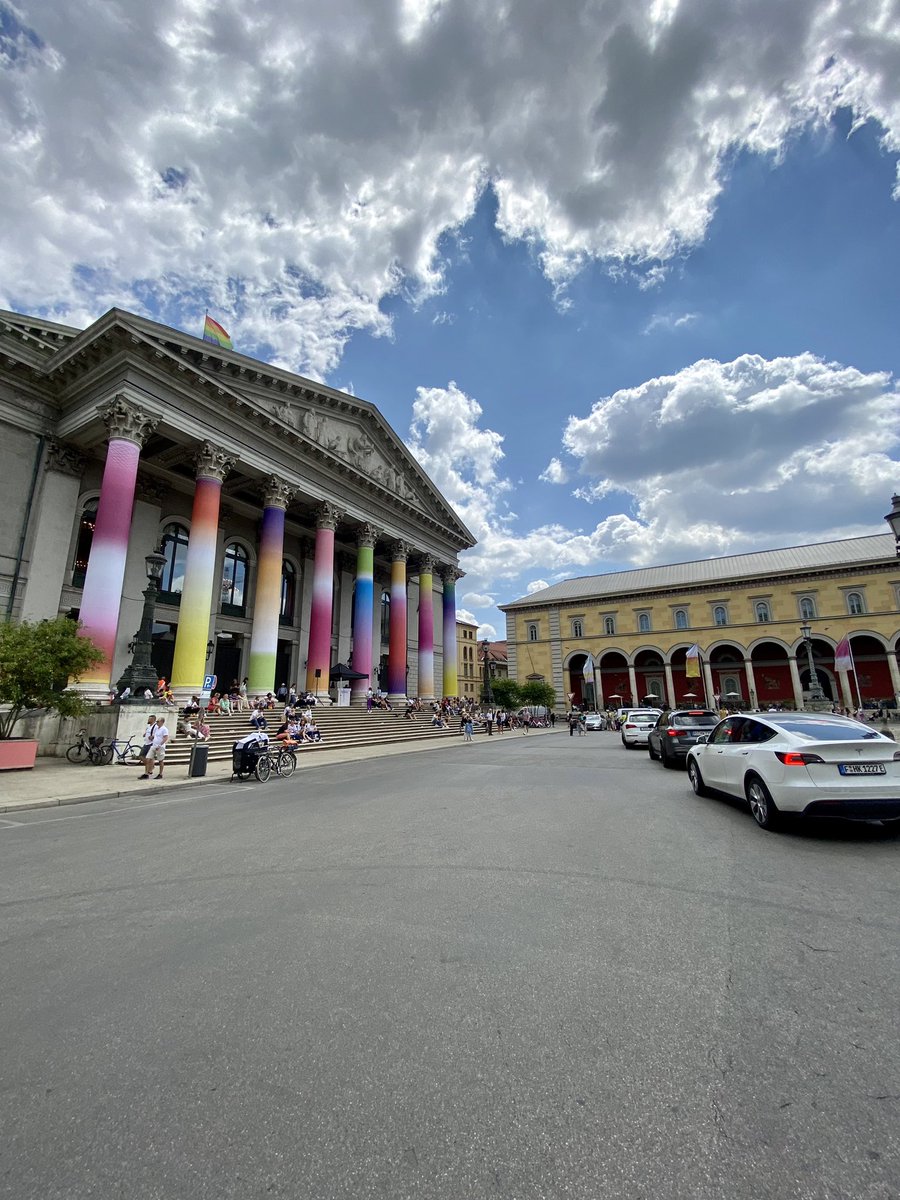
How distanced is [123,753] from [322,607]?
12.6m

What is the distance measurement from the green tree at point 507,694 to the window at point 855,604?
99.7 ft

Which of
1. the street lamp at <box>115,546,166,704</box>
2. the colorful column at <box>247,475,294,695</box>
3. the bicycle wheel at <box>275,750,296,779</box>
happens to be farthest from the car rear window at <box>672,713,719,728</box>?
the colorful column at <box>247,475,294,695</box>

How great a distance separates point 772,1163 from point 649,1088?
48 cm

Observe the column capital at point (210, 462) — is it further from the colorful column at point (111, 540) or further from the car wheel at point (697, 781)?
the car wheel at point (697, 781)

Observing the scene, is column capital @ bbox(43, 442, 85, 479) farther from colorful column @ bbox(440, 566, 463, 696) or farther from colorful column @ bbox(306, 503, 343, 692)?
colorful column @ bbox(440, 566, 463, 696)

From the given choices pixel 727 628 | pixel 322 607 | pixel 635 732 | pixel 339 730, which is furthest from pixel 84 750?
pixel 727 628

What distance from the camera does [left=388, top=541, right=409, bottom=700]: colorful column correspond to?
33.3 meters

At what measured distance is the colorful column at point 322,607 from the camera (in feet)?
88.1

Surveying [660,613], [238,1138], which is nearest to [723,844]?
A: [238,1138]

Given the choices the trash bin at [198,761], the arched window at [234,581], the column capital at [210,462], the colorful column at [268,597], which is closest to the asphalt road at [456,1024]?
the trash bin at [198,761]

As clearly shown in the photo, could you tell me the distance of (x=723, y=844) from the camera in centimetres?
614

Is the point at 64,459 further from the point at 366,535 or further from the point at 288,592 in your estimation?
the point at 366,535

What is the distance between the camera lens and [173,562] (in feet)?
86.3

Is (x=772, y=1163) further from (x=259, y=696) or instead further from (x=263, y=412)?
(x=263, y=412)
